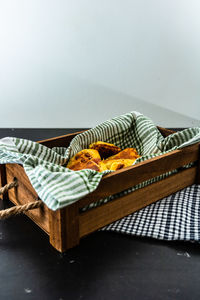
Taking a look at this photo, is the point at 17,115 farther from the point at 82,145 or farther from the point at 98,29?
the point at 82,145

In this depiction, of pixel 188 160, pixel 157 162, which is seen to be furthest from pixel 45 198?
pixel 188 160

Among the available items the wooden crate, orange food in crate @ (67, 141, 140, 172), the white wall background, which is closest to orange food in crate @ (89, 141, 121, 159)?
orange food in crate @ (67, 141, 140, 172)

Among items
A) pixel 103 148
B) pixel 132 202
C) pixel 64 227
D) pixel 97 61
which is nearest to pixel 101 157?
pixel 103 148

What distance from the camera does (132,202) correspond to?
2.18ft

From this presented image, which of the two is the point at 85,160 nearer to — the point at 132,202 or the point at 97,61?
the point at 132,202

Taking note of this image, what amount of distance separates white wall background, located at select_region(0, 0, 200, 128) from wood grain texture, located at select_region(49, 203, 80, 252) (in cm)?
83

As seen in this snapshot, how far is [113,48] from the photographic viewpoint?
1286mm

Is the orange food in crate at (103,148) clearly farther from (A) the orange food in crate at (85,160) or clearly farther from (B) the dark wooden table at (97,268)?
(B) the dark wooden table at (97,268)

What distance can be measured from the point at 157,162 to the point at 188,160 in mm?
107

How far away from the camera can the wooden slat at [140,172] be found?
1.93 feet

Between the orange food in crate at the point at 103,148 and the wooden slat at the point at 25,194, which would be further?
the orange food in crate at the point at 103,148

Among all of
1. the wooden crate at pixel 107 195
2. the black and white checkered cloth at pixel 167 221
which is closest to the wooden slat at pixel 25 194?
the wooden crate at pixel 107 195

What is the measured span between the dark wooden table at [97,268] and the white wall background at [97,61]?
2.55 ft

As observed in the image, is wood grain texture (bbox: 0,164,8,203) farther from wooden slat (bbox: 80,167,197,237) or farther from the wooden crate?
wooden slat (bbox: 80,167,197,237)
